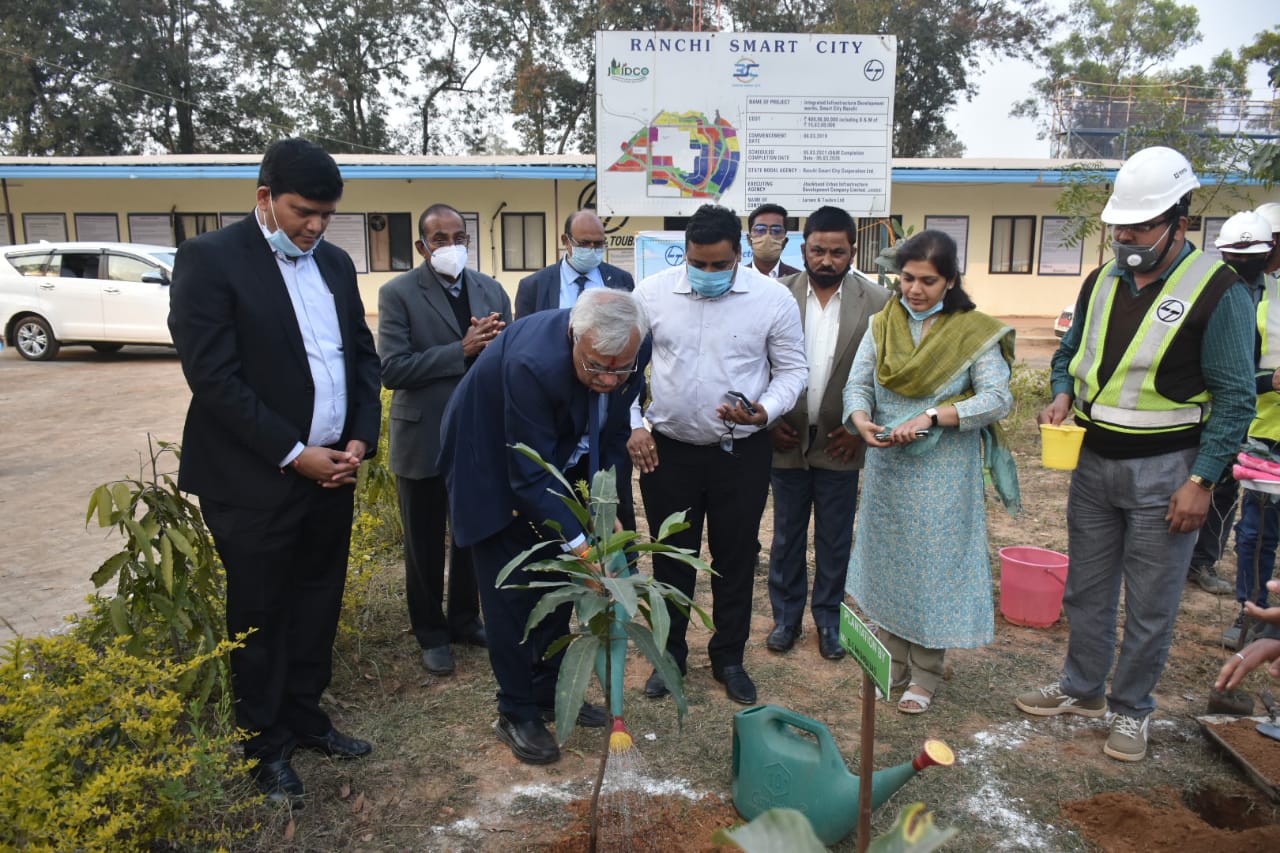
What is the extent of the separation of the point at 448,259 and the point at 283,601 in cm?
152

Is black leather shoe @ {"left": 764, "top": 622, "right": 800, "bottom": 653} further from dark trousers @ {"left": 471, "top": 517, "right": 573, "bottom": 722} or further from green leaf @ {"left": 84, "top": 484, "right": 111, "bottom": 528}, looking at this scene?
green leaf @ {"left": 84, "top": 484, "right": 111, "bottom": 528}

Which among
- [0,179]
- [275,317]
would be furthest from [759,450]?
[0,179]

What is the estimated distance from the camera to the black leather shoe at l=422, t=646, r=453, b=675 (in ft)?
11.5

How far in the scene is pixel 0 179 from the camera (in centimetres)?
1698

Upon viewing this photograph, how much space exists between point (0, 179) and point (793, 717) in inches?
792

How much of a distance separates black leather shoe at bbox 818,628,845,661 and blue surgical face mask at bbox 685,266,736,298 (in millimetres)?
1521

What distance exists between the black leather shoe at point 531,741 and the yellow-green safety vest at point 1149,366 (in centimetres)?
209

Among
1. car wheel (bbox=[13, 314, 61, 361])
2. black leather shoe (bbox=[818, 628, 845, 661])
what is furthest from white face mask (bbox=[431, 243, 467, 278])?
car wheel (bbox=[13, 314, 61, 361])

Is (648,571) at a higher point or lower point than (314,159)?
lower

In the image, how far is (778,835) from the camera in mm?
1100

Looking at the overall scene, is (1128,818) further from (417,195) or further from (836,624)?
(417,195)

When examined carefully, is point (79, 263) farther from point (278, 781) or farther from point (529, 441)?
point (529, 441)

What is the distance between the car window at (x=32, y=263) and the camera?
12211 millimetres

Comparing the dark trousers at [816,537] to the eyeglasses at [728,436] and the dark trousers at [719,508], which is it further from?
the eyeglasses at [728,436]
